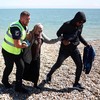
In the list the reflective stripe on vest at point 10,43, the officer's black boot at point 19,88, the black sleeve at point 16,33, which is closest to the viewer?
the black sleeve at point 16,33

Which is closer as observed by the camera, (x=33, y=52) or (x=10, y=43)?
(x=10, y=43)

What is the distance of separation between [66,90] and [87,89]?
587 mm


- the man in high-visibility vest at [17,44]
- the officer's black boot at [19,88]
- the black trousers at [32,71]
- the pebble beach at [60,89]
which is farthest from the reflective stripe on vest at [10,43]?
the pebble beach at [60,89]

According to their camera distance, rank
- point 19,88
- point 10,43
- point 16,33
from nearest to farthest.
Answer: point 16,33
point 10,43
point 19,88

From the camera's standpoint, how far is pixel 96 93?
8.20 metres

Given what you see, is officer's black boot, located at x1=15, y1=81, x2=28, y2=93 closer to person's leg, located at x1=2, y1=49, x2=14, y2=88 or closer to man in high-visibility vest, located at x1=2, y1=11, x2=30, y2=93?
man in high-visibility vest, located at x1=2, y1=11, x2=30, y2=93

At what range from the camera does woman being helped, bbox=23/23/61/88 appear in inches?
289

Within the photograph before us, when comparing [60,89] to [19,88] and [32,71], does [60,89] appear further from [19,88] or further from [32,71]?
[19,88]

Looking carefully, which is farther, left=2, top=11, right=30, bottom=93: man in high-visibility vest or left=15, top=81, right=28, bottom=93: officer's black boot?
left=15, top=81, right=28, bottom=93: officer's black boot

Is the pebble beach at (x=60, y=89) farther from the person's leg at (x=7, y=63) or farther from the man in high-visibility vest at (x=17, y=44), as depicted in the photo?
the man in high-visibility vest at (x=17, y=44)

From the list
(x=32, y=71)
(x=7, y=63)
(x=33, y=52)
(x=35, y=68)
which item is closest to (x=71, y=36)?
(x=33, y=52)

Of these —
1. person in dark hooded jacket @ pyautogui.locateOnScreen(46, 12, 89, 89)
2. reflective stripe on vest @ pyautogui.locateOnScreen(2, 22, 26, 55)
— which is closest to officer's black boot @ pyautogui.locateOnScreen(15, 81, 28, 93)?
reflective stripe on vest @ pyautogui.locateOnScreen(2, 22, 26, 55)

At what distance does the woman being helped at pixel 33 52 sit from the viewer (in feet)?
24.1

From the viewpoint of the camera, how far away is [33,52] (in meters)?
7.48
